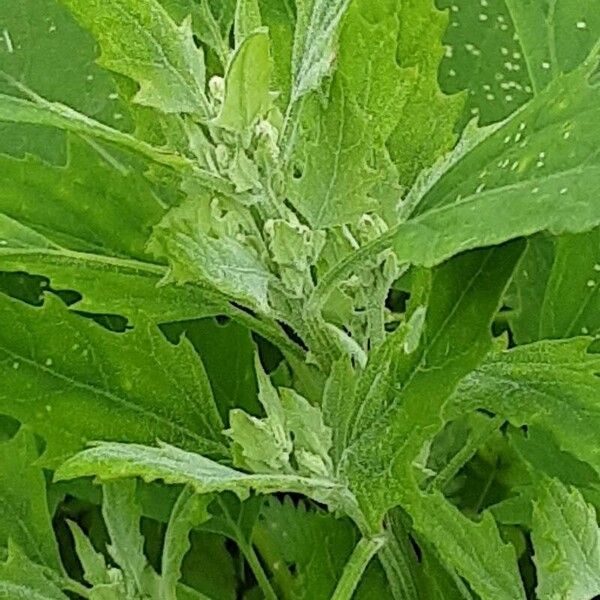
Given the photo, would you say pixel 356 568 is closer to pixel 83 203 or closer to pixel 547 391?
pixel 547 391

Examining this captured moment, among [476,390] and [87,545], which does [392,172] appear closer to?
[476,390]

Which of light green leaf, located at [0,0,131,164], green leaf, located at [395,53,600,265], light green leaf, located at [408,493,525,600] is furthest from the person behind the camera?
light green leaf, located at [0,0,131,164]

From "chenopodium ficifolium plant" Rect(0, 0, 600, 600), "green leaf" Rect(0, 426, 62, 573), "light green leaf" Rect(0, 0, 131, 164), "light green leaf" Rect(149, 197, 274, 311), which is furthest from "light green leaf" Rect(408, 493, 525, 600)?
"light green leaf" Rect(0, 0, 131, 164)

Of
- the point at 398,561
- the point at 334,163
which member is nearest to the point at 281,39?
the point at 334,163

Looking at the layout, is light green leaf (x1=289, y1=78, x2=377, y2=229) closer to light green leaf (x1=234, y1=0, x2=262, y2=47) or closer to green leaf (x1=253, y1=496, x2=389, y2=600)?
light green leaf (x1=234, y1=0, x2=262, y2=47)

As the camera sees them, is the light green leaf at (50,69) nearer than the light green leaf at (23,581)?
No

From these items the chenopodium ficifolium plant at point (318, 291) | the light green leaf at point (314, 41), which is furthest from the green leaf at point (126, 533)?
the light green leaf at point (314, 41)

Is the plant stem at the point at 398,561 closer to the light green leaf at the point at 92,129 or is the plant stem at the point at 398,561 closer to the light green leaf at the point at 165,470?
the light green leaf at the point at 165,470
